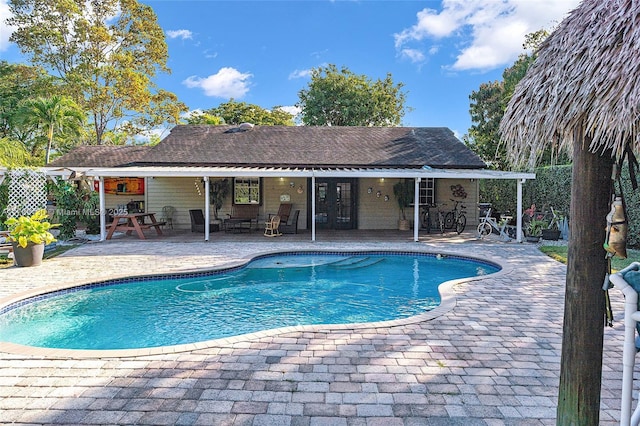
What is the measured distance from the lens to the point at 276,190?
56.7ft

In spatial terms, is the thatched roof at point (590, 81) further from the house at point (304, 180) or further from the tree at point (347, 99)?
the tree at point (347, 99)

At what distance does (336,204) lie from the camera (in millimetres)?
17266

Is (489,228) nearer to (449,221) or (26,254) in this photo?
(449,221)

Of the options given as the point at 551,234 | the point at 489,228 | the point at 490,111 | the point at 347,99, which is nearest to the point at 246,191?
the point at 489,228

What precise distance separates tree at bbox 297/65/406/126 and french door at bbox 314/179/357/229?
51.8ft

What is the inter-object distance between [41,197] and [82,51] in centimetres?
1802

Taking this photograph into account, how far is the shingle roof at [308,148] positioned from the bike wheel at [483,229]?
284cm

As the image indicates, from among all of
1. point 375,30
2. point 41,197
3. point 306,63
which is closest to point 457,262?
point 41,197

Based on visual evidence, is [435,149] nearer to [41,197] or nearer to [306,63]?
[41,197]

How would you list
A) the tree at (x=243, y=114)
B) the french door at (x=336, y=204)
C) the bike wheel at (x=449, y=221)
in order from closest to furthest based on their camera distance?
1. the bike wheel at (x=449, y=221)
2. the french door at (x=336, y=204)
3. the tree at (x=243, y=114)

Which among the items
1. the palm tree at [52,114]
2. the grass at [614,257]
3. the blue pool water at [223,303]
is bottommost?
the blue pool water at [223,303]

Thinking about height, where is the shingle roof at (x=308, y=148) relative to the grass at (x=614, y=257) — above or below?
above

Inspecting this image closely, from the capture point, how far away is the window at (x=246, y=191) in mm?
17266

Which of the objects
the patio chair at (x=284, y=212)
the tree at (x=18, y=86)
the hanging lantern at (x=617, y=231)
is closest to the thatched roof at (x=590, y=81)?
the hanging lantern at (x=617, y=231)
